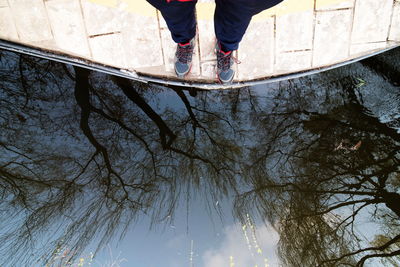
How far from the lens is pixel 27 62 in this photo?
258cm

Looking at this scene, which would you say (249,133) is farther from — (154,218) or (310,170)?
(154,218)

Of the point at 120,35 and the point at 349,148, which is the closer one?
the point at 120,35

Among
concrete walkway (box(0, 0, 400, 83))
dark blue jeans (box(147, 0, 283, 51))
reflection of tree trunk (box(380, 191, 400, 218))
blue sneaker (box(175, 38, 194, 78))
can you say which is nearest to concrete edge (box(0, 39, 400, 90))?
concrete walkway (box(0, 0, 400, 83))

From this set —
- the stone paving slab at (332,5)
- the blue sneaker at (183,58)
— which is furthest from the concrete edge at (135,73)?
the stone paving slab at (332,5)

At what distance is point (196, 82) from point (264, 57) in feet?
2.30

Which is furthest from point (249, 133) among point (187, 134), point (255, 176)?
point (187, 134)

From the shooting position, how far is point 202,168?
8.82ft

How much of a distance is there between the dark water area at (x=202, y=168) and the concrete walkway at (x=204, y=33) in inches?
8.1

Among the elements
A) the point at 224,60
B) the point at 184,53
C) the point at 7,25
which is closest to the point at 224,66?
the point at 224,60

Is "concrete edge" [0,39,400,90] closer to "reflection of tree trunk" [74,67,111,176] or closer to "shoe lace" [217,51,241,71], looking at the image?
"reflection of tree trunk" [74,67,111,176]

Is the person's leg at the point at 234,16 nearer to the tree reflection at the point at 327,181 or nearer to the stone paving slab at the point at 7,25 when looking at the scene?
the tree reflection at the point at 327,181

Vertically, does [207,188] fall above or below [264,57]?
below

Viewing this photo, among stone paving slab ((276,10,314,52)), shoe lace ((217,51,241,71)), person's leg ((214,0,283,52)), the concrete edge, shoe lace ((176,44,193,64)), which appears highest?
stone paving slab ((276,10,314,52))

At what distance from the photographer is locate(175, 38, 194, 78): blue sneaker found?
2314 millimetres
